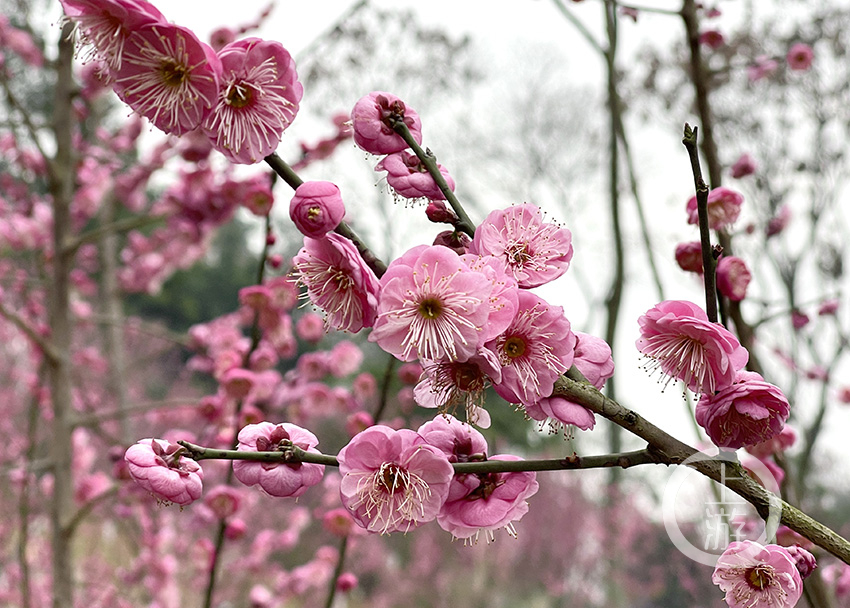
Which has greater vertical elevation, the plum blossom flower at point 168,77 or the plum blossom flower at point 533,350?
the plum blossom flower at point 168,77

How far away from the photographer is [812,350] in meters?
4.19

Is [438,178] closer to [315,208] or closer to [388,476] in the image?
[315,208]

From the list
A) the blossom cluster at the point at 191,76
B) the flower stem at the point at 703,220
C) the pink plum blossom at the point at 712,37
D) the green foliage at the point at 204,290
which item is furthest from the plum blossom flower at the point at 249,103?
the green foliage at the point at 204,290

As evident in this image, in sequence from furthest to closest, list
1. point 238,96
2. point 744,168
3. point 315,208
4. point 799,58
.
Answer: point 799,58 → point 744,168 → point 238,96 → point 315,208

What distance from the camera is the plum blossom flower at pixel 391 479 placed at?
0.74m

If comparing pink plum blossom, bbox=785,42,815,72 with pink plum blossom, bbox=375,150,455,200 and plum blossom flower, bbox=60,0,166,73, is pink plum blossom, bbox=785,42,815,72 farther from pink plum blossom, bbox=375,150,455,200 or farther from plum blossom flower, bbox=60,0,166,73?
plum blossom flower, bbox=60,0,166,73

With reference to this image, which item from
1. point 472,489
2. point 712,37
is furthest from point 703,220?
point 712,37

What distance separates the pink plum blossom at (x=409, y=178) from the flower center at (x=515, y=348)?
0.18 metres

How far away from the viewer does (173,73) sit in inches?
28.9

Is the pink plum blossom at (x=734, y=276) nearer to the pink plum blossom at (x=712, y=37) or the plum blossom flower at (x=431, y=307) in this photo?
the plum blossom flower at (x=431, y=307)

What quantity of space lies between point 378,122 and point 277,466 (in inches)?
15.0

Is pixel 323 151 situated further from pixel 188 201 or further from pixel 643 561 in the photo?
pixel 643 561

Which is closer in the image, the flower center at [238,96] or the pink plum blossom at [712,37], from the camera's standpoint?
the flower center at [238,96]

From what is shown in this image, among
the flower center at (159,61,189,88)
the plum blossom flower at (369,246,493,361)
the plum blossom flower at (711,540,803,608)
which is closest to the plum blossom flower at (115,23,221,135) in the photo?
the flower center at (159,61,189,88)
